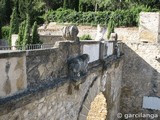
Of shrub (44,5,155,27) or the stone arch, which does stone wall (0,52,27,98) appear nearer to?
the stone arch

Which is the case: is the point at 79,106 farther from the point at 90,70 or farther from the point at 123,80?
the point at 123,80

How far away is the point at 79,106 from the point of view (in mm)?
7520

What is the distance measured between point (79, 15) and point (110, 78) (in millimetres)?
19537

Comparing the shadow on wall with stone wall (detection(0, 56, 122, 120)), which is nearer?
stone wall (detection(0, 56, 122, 120))

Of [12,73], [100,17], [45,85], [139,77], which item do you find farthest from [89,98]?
[100,17]

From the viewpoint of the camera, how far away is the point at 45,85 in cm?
556

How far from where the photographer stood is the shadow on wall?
1465 centimetres

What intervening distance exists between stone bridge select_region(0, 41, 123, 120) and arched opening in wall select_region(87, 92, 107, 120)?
2866mm

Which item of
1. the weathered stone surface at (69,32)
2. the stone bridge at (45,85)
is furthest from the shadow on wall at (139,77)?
the weathered stone surface at (69,32)

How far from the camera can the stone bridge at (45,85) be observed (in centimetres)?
455

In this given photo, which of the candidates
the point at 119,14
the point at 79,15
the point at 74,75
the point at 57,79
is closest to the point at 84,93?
the point at 74,75

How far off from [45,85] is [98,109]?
680 centimetres

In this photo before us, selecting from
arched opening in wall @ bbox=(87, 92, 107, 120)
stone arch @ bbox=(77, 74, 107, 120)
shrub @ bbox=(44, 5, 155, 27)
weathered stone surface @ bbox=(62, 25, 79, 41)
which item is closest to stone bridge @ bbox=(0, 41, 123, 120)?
stone arch @ bbox=(77, 74, 107, 120)

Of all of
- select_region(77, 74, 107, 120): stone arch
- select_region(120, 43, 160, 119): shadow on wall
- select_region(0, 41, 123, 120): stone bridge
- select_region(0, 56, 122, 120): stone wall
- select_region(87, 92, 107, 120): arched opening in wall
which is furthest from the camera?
select_region(120, 43, 160, 119): shadow on wall
